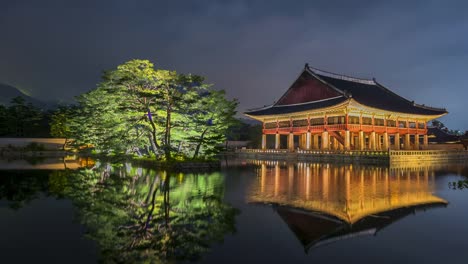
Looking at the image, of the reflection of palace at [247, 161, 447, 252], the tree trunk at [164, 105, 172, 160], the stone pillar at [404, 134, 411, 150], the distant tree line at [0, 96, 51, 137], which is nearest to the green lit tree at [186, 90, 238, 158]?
the tree trunk at [164, 105, 172, 160]

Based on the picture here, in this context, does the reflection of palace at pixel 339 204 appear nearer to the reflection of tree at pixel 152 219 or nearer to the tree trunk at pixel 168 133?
the reflection of tree at pixel 152 219

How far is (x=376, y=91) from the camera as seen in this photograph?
60344 millimetres

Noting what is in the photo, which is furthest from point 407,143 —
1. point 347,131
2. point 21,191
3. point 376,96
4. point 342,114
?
point 21,191

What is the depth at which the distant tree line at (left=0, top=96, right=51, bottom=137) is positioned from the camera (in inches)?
2403

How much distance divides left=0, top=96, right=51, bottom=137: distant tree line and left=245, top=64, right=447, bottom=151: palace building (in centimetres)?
4214

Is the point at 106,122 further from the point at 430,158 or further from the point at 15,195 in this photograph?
the point at 430,158

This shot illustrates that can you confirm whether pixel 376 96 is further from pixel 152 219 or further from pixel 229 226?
pixel 152 219

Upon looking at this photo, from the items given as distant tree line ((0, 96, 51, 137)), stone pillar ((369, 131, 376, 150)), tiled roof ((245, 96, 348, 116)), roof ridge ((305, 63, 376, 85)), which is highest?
roof ridge ((305, 63, 376, 85))

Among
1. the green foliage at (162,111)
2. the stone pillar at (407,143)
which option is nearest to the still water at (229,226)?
the green foliage at (162,111)

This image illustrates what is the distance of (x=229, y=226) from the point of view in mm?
9641

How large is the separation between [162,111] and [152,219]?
21296mm

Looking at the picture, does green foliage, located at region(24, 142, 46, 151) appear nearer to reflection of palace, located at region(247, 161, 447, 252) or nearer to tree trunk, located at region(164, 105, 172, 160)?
tree trunk, located at region(164, 105, 172, 160)

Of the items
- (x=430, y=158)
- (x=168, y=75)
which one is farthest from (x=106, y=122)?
(x=430, y=158)

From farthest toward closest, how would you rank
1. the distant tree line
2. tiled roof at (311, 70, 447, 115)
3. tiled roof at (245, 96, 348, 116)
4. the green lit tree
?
the distant tree line → tiled roof at (311, 70, 447, 115) → tiled roof at (245, 96, 348, 116) → the green lit tree
